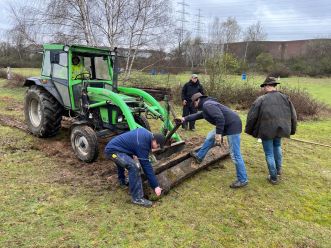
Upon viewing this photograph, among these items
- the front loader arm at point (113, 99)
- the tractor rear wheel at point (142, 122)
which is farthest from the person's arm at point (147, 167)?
the tractor rear wheel at point (142, 122)

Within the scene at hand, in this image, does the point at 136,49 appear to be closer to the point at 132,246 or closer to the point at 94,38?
the point at 94,38

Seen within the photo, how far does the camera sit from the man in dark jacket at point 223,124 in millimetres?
5359

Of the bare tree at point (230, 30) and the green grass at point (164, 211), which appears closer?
the green grass at point (164, 211)

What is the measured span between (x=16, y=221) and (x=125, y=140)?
1.76 meters

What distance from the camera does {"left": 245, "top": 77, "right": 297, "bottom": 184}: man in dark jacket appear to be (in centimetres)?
561

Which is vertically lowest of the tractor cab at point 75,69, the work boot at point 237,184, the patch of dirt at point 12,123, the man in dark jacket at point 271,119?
the work boot at point 237,184

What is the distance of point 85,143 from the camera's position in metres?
6.42

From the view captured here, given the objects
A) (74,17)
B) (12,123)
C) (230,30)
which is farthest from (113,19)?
(230,30)

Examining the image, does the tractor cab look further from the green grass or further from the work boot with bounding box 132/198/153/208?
the work boot with bounding box 132/198/153/208

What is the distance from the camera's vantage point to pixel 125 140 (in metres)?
4.94

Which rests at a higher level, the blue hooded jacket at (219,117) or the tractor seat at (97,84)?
the tractor seat at (97,84)

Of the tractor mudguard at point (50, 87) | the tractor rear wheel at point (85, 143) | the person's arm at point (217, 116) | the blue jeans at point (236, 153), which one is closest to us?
the person's arm at point (217, 116)

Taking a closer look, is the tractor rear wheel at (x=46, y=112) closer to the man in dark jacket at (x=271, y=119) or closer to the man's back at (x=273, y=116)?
the man in dark jacket at (x=271, y=119)

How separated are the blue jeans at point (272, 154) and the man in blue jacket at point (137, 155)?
2.00m
